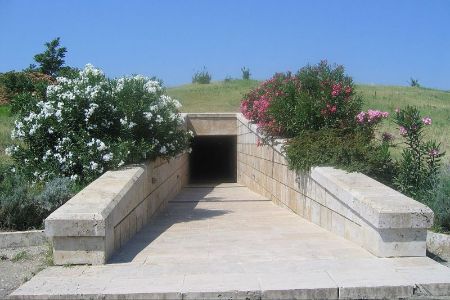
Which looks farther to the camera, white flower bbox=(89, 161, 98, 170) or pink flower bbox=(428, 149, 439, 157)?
pink flower bbox=(428, 149, 439, 157)

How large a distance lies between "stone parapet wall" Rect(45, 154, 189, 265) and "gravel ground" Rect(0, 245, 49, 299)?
588 millimetres

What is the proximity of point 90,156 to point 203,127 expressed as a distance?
1067cm

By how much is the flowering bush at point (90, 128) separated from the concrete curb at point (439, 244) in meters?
4.22

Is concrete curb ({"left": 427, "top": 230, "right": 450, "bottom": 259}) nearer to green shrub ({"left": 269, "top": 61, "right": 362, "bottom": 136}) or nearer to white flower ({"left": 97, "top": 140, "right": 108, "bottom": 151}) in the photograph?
green shrub ({"left": 269, "top": 61, "right": 362, "bottom": 136})

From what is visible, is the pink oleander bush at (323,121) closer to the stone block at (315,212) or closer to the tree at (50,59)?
the stone block at (315,212)

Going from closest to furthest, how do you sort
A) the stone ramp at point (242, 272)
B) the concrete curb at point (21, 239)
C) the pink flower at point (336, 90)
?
the stone ramp at point (242, 272) < the concrete curb at point (21, 239) < the pink flower at point (336, 90)

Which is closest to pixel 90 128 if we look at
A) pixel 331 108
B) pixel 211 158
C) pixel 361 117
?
pixel 331 108

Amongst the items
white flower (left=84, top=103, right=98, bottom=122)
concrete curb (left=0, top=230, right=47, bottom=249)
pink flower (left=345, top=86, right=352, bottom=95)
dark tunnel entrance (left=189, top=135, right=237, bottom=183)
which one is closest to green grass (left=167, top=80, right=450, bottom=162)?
dark tunnel entrance (left=189, top=135, right=237, bottom=183)

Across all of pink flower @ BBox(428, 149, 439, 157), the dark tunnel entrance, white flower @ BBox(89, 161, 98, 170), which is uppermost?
pink flower @ BBox(428, 149, 439, 157)

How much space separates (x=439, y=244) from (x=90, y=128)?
5157mm

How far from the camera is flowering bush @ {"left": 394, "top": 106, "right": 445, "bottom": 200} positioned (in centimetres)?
748

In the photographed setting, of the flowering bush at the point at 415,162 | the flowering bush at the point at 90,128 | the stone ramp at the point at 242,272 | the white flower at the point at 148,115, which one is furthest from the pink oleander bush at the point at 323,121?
the white flower at the point at 148,115

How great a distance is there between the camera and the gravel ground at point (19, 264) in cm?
523

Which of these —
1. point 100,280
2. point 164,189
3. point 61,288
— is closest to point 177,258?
point 100,280
